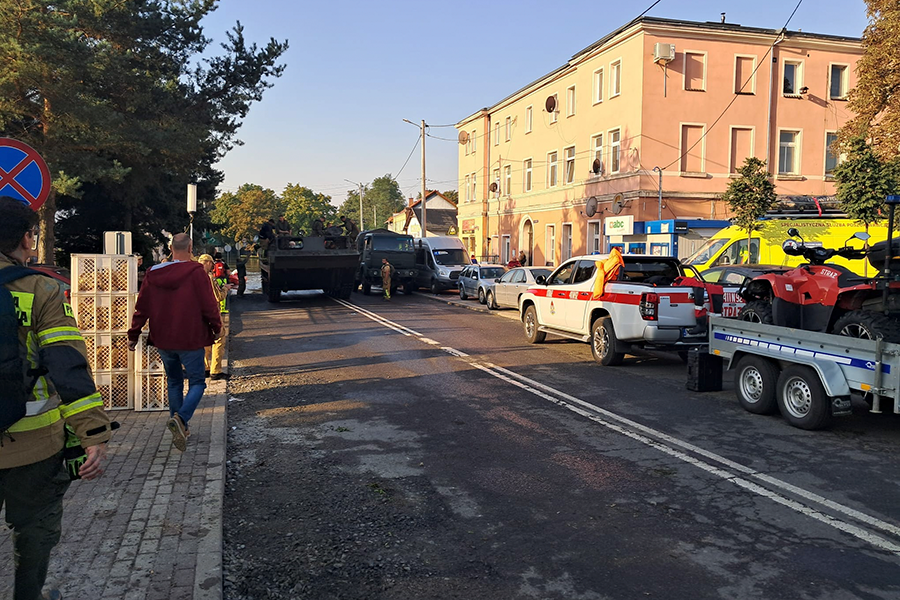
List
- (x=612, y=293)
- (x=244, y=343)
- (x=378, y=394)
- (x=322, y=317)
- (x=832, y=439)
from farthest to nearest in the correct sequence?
(x=322, y=317), (x=244, y=343), (x=612, y=293), (x=378, y=394), (x=832, y=439)

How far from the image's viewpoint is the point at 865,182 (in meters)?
17.7

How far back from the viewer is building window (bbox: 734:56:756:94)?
29297 mm

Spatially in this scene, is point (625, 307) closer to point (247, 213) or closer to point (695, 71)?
point (695, 71)

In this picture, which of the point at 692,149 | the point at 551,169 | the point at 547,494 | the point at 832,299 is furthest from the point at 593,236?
the point at 547,494

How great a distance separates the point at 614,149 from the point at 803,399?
992 inches

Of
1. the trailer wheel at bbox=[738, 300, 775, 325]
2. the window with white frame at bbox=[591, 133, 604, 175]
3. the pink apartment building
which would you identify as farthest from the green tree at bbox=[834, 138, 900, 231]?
the window with white frame at bbox=[591, 133, 604, 175]

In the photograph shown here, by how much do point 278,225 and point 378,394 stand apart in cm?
1504

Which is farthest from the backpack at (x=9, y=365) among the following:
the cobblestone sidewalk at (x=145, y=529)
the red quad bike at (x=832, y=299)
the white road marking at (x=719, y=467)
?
the red quad bike at (x=832, y=299)

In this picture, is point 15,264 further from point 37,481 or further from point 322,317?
point 322,317

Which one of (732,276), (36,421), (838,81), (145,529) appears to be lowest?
(145,529)

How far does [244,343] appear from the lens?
1420 centimetres

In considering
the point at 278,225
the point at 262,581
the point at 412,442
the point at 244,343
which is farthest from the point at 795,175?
the point at 262,581

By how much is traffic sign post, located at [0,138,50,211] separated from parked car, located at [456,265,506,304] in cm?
1883

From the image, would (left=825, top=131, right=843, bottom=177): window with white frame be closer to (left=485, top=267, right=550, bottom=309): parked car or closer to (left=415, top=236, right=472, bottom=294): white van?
(left=415, top=236, right=472, bottom=294): white van
